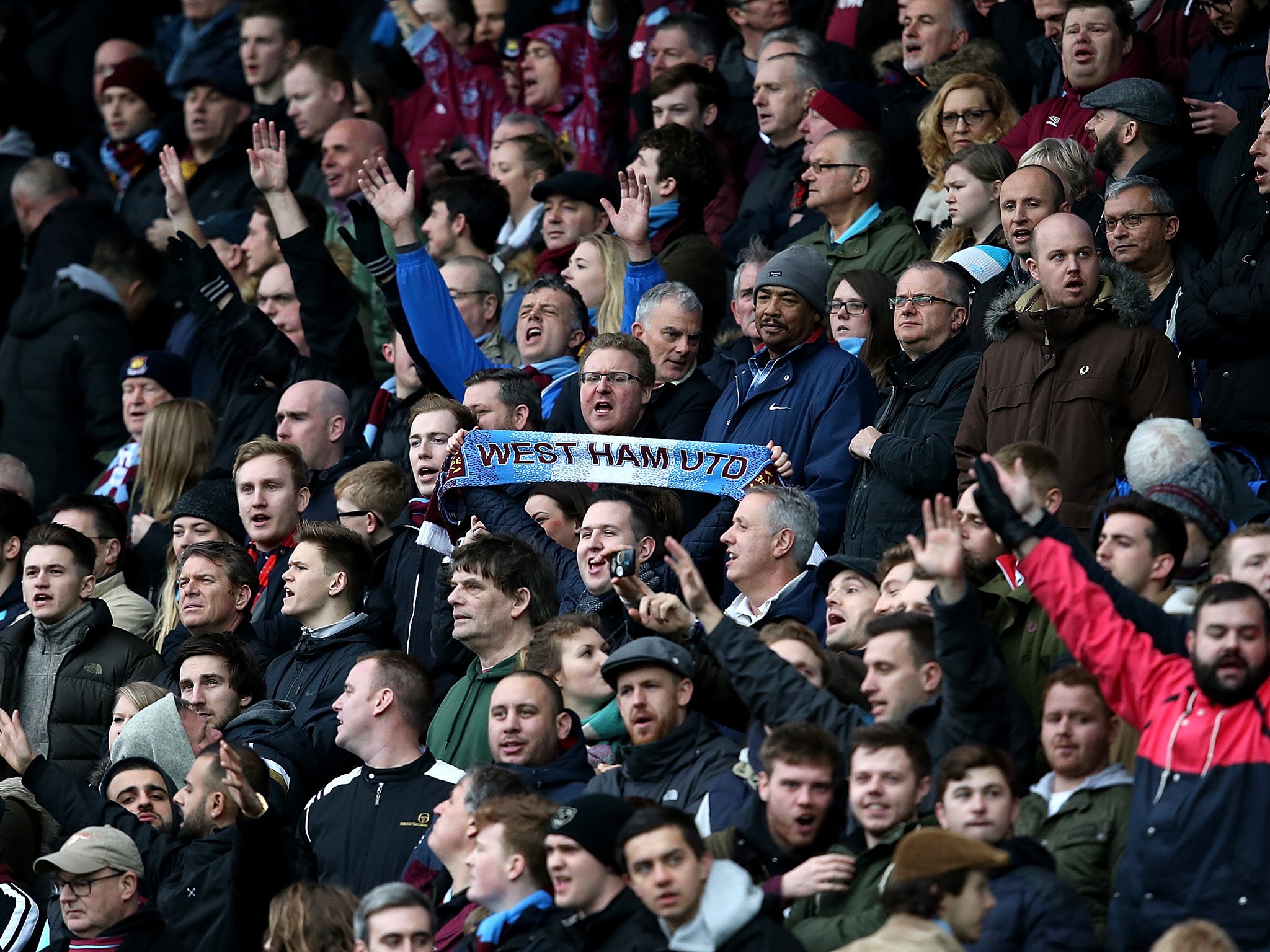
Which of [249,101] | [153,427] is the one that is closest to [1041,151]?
[153,427]

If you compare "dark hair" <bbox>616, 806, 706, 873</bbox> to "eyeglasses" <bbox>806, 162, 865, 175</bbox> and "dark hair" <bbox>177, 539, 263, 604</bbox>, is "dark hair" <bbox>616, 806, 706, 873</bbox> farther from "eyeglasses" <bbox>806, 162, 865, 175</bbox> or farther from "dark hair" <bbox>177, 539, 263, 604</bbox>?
"eyeglasses" <bbox>806, 162, 865, 175</bbox>

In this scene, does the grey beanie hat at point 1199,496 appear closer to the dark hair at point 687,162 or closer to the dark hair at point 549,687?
the dark hair at point 549,687

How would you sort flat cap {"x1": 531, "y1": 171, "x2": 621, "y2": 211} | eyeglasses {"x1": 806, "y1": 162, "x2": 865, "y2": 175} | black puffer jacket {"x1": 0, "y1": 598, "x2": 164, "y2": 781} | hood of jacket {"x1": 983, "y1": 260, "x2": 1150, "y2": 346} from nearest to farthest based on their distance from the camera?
hood of jacket {"x1": 983, "y1": 260, "x2": 1150, "y2": 346}
black puffer jacket {"x1": 0, "y1": 598, "x2": 164, "y2": 781}
eyeglasses {"x1": 806, "y1": 162, "x2": 865, "y2": 175}
flat cap {"x1": 531, "y1": 171, "x2": 621, "y2": 211}

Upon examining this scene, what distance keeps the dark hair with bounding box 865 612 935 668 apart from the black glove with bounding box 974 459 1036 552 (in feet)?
1.43

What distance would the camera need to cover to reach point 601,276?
1070 centimetres

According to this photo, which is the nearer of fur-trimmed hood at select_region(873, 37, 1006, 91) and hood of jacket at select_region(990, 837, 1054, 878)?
hood of jacket at select_region(990, 837, 1054, 878)

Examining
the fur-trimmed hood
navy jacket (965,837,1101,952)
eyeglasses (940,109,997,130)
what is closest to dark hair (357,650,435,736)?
navy jacket (965,837,1101,952)

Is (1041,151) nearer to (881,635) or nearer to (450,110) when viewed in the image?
(881,635)

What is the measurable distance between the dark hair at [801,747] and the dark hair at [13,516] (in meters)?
5.52

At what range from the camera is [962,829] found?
19.4 feet

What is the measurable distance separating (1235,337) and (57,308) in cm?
759

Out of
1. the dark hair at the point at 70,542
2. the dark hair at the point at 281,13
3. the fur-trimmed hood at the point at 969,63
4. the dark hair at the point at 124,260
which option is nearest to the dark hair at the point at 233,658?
the dark hair at the point at 70,542

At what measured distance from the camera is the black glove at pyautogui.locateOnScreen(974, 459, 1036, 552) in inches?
251

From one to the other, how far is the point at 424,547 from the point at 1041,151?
3.20 m
